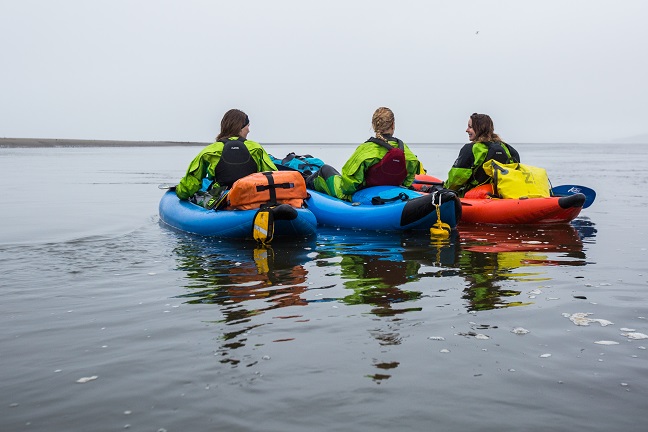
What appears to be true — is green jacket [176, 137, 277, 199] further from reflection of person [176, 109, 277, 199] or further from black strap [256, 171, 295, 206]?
black strap [256, 171, 295, 206]

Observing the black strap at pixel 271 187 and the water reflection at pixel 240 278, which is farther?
the black strap at pixel 271 187

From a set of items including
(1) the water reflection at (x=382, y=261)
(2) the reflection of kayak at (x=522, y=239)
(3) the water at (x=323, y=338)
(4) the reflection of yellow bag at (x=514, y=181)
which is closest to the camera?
(3) the water at (x=323, y=338)

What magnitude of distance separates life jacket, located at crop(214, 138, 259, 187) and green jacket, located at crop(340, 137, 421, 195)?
1415mm

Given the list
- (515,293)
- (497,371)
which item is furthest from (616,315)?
(497,371)

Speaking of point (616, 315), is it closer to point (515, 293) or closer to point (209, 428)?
point (515, 293)

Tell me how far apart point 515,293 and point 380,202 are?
430 centimetres

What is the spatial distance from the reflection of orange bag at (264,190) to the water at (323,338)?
66cm

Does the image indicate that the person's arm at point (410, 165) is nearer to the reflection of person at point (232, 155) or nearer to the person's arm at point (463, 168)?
the person's arm at point (463, 168)

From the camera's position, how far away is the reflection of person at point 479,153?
33.2 ft

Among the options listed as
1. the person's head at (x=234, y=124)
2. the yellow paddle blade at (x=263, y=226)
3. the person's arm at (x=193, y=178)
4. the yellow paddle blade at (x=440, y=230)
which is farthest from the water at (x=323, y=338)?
the person's head at (x=234, y=124)

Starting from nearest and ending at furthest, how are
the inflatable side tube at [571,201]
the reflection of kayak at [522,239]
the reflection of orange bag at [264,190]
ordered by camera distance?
the reflection of kayak at [522,239], the reflection of orange bag at [264,190], the inflatable side tube at [571,201]

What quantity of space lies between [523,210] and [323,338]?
6.43 metres

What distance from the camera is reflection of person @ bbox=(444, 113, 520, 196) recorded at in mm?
10125

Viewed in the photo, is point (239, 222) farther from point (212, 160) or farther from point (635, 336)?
point (635, 336)
